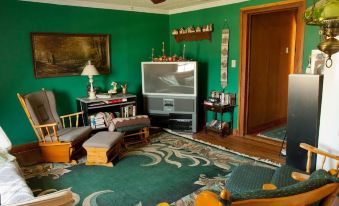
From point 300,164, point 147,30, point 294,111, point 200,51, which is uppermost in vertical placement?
point 147,30

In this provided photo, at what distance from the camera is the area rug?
14.7ft

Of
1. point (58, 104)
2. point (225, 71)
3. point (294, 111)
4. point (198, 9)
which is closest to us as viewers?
point (294, 111)

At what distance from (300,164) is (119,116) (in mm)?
2941

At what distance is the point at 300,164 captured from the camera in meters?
2.98

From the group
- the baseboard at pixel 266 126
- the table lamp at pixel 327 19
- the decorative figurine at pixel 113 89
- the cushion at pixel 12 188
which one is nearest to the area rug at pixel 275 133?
the baseboard at pixel 266 126

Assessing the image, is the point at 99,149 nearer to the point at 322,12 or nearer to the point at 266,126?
the point at 322,12

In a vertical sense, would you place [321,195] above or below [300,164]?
above

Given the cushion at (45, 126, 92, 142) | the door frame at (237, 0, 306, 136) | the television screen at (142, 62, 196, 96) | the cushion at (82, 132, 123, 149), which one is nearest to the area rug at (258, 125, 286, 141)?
the door frame at (237, 0, 306, 136)

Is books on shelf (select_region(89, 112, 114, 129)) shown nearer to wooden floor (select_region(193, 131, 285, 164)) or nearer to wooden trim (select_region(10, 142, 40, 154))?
wooden trim (select_region(10, 142, 40, 154))

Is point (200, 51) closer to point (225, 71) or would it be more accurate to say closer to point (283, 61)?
point (225, 71)

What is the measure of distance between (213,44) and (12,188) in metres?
3.90

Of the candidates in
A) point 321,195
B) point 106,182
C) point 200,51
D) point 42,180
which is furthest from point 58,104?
point 321,195

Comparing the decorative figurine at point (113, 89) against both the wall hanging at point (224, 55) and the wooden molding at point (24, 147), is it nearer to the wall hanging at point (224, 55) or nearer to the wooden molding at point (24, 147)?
the wooden molding at point (24, 147)

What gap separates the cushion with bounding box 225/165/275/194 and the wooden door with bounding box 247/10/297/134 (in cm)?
245
